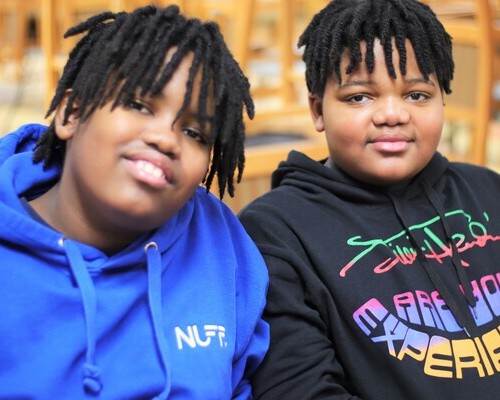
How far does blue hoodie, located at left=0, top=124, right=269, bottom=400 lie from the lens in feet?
3.55

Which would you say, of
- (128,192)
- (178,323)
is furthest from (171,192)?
(178,323)

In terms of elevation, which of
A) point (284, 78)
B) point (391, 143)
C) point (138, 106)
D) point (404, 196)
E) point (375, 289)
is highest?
point (138, 106)

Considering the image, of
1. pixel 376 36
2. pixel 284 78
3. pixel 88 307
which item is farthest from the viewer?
pixel 284 78

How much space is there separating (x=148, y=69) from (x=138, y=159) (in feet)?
0.40

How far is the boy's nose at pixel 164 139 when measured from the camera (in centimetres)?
111

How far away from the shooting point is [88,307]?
1.11m

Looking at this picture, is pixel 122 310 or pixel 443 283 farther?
pixel 443 283

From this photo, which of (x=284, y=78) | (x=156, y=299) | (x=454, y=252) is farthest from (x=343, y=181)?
(x=284, y=78)

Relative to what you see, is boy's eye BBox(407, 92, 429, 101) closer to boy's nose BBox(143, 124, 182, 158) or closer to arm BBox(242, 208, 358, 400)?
arm BBox(242, 208, 358, 400)

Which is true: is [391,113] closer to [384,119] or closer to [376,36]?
[384,119]

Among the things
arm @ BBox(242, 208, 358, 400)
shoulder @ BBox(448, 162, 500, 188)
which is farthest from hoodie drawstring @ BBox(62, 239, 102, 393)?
shoulder @ BBox(448, 162, 500, 188)

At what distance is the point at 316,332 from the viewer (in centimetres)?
Answer: 132

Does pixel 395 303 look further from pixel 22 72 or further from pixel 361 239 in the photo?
pixel 22 72

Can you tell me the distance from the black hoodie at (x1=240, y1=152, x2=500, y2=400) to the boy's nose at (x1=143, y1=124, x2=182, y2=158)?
12.5 inches
